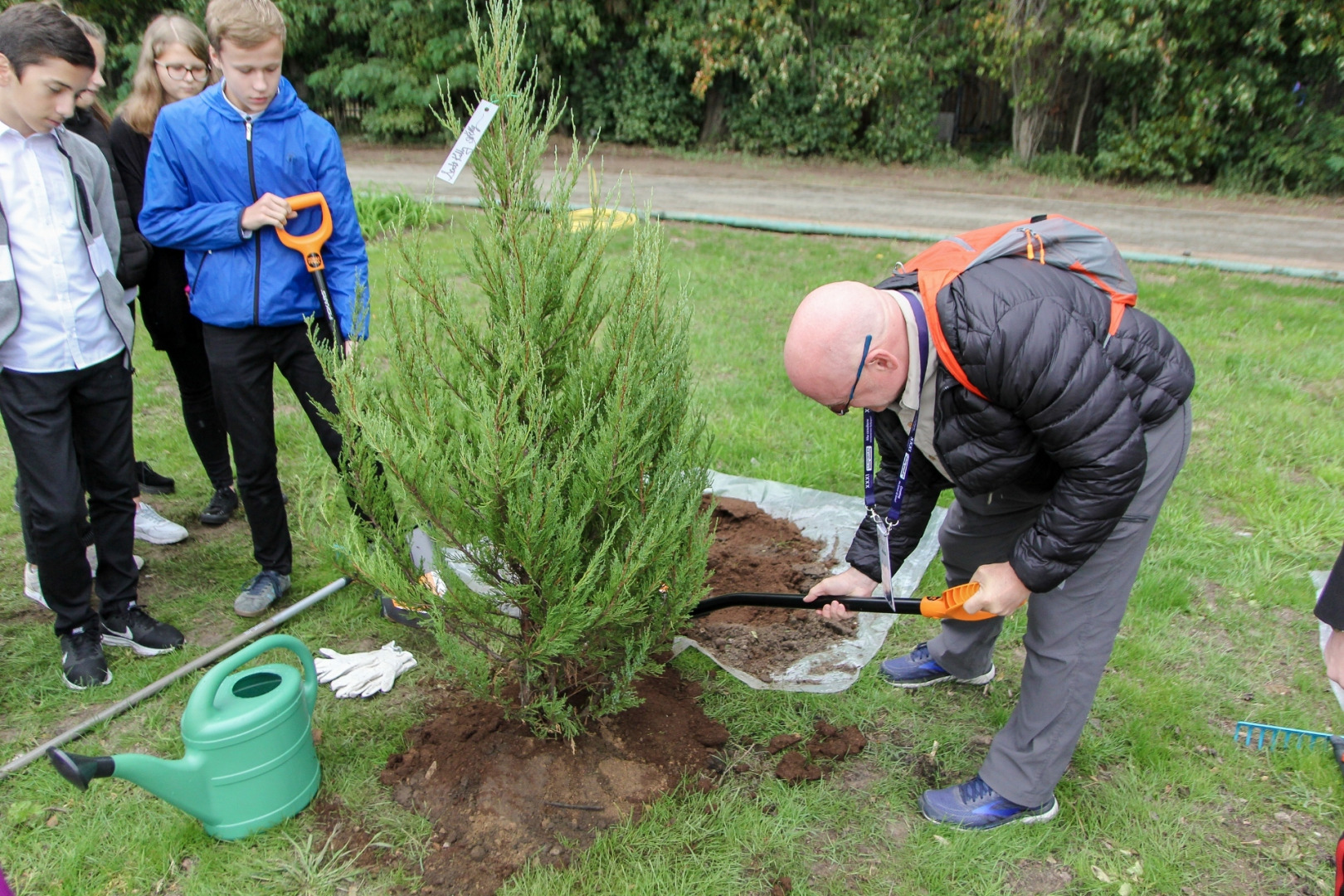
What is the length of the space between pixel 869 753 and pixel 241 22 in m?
3.14

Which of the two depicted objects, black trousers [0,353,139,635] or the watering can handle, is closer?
the watering can handle

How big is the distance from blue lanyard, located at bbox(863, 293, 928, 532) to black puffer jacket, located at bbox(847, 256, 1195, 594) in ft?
0.21

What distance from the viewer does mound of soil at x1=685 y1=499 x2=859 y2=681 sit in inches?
130

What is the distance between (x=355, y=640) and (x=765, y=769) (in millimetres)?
1684

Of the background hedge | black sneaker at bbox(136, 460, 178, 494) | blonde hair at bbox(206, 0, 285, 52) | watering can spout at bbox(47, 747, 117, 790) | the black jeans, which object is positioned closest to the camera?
watering can spout at bbox(47, 747, 117, 790)

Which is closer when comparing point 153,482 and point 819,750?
point 819,750

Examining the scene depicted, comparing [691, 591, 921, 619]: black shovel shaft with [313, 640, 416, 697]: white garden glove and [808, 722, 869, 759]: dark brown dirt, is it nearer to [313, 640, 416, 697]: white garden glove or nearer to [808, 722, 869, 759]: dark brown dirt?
[808, 722, 869, 759]: dark brown dirt

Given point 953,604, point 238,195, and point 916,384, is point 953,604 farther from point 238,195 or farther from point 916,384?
point 238,195

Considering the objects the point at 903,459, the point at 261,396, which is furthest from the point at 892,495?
the point at 261,396

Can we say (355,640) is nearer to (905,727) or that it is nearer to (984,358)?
(905,727)

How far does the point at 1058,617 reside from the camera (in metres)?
2.36

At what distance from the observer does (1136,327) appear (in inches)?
82.4

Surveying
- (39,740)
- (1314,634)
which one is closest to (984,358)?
(1314,634)

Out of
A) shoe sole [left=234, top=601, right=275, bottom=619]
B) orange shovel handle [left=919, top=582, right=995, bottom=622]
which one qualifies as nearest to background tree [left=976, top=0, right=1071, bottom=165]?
orange shovel handle [left=919, top=582, right=995, bottom=622]
